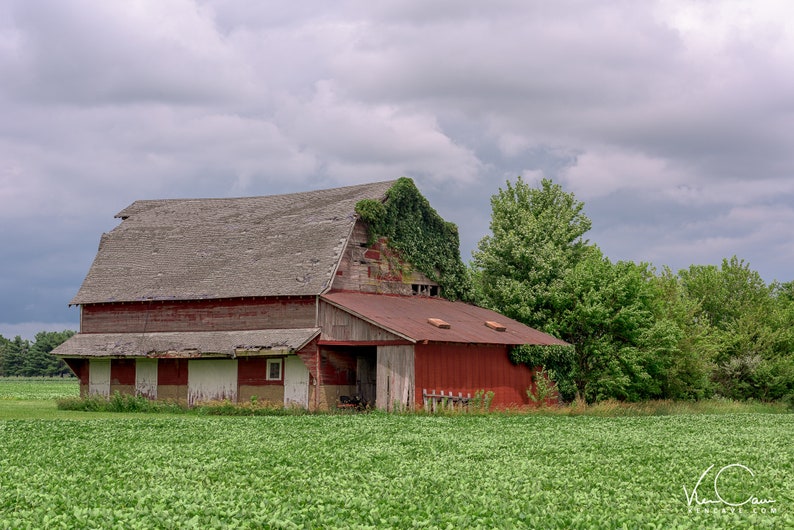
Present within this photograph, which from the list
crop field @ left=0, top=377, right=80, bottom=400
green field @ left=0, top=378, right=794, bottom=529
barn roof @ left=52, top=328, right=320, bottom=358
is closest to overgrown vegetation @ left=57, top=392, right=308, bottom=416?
barn roof @ left=52, top=328, right=320, bottom=358

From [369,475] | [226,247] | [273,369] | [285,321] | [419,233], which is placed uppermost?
[419,233]

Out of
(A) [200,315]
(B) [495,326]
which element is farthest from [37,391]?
(B) [495,326]

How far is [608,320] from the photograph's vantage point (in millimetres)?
48750

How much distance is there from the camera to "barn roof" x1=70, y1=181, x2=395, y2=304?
140 feet

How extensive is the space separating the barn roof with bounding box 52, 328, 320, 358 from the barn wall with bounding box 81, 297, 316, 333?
384 millimetres

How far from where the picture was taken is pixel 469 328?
41219 mm

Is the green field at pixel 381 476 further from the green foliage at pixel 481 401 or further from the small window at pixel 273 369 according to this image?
the small window at pixel 273 369

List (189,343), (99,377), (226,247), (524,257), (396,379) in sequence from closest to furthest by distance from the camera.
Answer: (396,379) → (189,343) → (99,377) → (226,247) → (524,257)

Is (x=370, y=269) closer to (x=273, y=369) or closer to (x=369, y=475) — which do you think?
(x=273, y=369)

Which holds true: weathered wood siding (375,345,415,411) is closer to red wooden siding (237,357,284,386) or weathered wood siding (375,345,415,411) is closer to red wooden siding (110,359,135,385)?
red wooden siding (237,357,284,386)

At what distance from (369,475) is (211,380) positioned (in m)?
26.7

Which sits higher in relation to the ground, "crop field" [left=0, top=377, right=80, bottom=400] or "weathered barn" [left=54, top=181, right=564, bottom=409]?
"weathered barn" [left=54, top=181, right=564, bottom=409]

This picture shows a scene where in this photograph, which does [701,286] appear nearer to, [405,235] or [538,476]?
[405,235]

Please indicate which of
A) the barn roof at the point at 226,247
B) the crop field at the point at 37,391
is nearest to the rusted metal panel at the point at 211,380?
the barn roof at the point at 226,247
